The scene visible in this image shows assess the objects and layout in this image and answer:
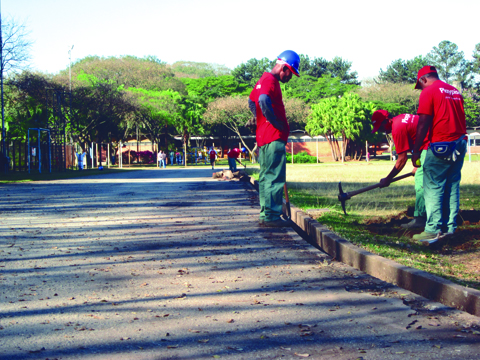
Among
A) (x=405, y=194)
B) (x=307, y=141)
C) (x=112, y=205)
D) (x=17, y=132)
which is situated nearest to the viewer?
(x=112, y=205)

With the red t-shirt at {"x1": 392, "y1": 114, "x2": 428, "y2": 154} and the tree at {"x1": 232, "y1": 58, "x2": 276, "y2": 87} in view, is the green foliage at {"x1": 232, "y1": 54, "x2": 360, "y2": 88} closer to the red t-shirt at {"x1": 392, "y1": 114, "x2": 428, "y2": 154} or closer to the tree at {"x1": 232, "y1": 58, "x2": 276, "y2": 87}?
the tree at {"x1": 232, "y1": 58, "x2": 276, "y2": 87}

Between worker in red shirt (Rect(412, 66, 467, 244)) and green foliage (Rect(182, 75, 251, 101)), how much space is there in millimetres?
58930

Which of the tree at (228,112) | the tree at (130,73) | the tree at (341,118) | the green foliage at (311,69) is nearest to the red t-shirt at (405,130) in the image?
the tree at (341,118)

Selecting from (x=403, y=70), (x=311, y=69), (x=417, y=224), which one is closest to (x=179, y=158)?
(x=311, y=69)

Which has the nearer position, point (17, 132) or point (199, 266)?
point (199, 266)

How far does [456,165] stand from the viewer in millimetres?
5520

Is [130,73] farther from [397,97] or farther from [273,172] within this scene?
[273,172]

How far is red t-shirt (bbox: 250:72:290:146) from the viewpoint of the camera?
6766mm

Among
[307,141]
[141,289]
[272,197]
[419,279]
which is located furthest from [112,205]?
[307,141]

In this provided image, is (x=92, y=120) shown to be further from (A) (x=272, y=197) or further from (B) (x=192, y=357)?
(B) (x=192, y=357)

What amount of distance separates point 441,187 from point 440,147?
428 mm

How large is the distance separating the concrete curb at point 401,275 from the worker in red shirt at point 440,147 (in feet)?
3.31

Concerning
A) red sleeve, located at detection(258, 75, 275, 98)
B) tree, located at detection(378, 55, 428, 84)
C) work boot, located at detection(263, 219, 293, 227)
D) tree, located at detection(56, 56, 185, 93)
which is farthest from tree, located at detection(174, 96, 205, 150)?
red sleeve, located at detection(258, 75, 275, 98)

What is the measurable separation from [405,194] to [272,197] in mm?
5493
